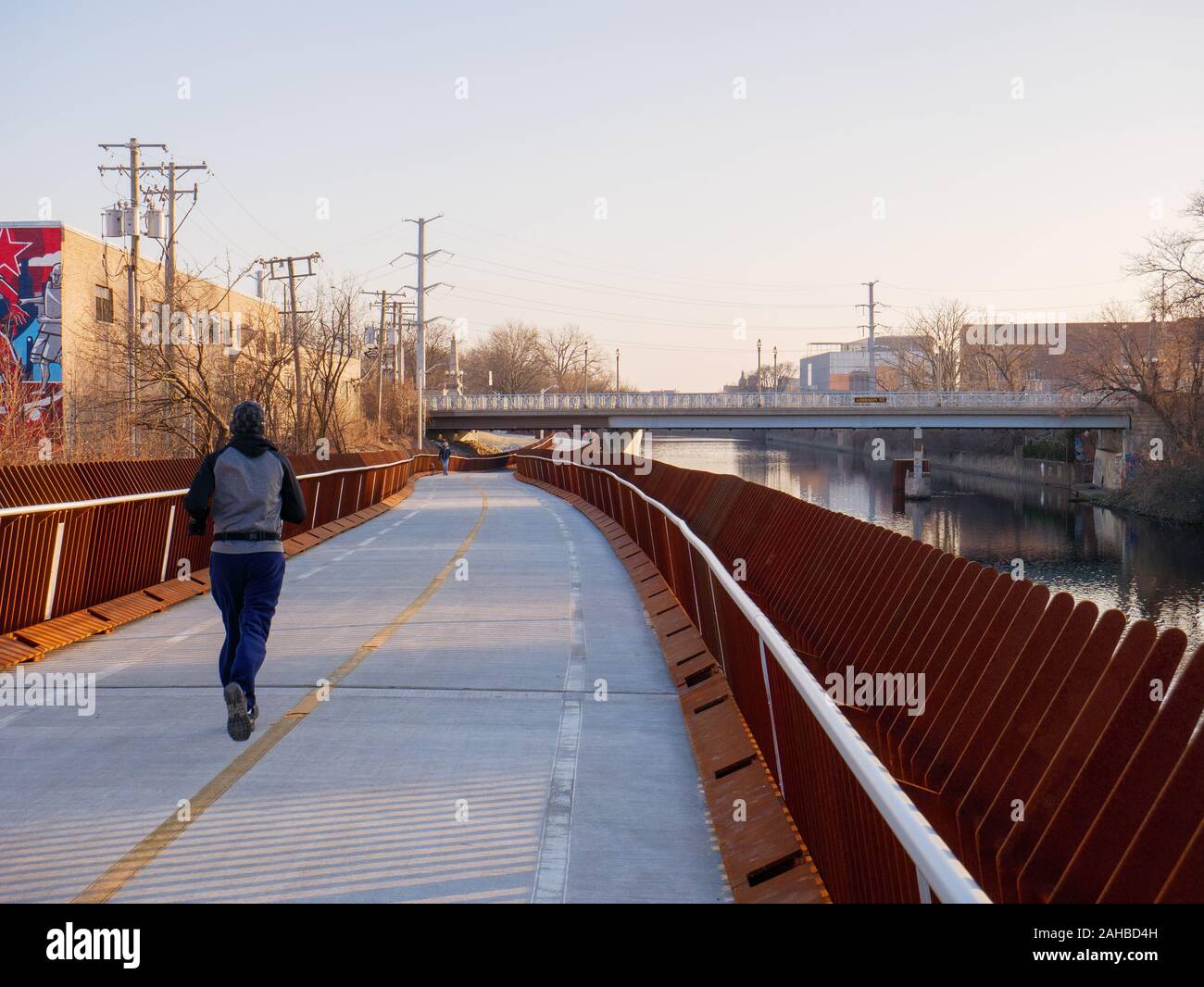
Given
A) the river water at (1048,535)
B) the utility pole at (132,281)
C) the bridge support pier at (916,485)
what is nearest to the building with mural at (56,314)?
the utility pole at (132,281)

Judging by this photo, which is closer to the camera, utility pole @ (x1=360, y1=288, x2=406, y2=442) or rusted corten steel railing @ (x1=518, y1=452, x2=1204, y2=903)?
rusted corten steel railing @ (x1=518, y1=452, x2=1204, y2=903)

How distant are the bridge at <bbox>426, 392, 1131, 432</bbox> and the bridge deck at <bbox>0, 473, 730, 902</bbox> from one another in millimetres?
68321

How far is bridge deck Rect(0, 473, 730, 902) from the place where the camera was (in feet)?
18.5

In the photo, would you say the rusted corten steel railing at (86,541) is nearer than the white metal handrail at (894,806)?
No

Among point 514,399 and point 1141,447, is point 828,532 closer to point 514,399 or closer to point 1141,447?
point 1141,447

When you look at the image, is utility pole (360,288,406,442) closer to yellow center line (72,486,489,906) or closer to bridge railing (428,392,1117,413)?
bridge railing (428,392,1117,413)

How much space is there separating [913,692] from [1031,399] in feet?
260

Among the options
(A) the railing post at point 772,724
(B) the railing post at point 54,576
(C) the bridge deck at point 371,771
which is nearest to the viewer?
(C) the bridge deck at point 371,771

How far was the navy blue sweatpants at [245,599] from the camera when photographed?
8203mm

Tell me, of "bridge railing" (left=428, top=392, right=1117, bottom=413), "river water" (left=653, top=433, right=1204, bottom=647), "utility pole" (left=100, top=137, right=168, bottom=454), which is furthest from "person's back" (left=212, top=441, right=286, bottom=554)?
"bridge railing" (left=428, top=392, right=1117, bottom=413)

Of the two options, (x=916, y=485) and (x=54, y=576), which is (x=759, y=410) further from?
(x=54, y=576)

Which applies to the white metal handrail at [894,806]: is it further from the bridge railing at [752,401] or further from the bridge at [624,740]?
the bridge railing at [752,401]

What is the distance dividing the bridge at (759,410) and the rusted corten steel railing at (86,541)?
65.7 metres

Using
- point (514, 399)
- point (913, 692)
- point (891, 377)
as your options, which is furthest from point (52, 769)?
point (891, 377)
